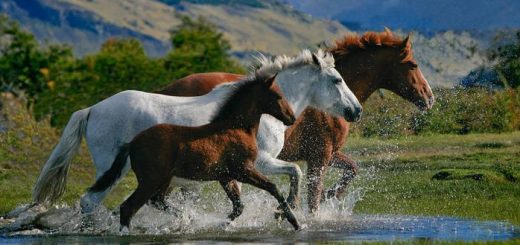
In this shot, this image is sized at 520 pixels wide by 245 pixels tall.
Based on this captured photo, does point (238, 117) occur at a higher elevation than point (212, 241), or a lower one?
higher

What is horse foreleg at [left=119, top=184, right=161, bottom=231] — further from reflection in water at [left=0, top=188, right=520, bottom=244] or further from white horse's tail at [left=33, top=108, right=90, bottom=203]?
white horse's tail at [left=33, top=108, right=90, bottom=203]

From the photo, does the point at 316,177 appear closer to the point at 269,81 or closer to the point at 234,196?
the point at 234,196

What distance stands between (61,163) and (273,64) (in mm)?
2604

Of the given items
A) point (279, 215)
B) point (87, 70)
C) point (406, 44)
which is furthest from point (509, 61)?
point (87, 70)

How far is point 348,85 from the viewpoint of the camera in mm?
14781

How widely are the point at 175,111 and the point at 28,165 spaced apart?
817 centimetres

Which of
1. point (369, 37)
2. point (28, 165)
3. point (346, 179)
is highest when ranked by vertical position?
point (369, 37)

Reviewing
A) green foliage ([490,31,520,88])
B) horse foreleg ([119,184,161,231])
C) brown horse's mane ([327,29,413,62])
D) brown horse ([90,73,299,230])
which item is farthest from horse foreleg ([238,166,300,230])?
green foliage ([490,31,520,88])

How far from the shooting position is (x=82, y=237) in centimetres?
1205

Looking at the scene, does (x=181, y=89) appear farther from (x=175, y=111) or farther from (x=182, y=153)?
(x=182, y=153)

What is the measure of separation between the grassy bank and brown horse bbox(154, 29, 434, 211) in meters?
1.26

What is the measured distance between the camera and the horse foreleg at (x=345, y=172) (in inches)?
583

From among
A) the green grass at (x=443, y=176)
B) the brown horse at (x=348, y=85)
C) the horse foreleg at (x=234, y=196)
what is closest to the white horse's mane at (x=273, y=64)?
the brown horse at (x=348, y=85)

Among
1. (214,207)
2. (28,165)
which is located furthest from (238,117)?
(28,165)
